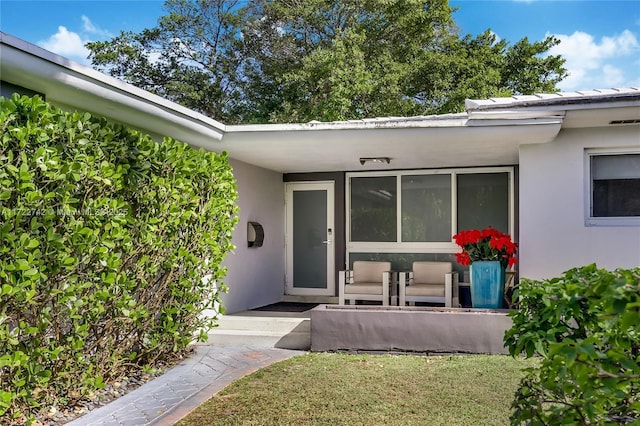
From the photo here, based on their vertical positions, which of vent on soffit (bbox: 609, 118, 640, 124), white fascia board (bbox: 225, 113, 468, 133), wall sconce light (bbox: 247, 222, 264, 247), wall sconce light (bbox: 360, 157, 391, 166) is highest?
vent on soffit (bbox: 609, 118, 640, 124)

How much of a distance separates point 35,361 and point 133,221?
1.35 meters

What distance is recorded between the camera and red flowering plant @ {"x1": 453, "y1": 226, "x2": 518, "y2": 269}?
701cm

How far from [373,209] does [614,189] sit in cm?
436

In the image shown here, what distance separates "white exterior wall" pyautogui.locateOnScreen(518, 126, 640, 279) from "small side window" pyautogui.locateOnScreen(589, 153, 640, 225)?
0.13 m

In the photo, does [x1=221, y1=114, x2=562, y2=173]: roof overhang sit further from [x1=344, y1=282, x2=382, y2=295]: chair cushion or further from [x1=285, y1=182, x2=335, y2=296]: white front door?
[x1=344, y1=282, x2=382, y2=295]: chair cushion

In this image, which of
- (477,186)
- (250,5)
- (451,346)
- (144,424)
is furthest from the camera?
(250,5)

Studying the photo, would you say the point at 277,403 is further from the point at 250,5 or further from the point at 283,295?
the point at 250,5

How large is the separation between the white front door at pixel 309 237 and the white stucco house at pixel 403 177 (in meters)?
0.02

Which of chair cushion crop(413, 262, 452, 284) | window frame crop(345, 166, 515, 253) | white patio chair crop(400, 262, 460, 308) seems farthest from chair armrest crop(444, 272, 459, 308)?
window frame crop(345, 166, 515, 253)

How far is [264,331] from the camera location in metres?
7.60

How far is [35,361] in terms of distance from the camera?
3904 mm

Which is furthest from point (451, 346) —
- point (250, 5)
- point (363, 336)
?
point (250, 5)

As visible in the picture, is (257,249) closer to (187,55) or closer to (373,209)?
(373,209)

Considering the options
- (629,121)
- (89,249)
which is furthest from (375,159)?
(89,249)
